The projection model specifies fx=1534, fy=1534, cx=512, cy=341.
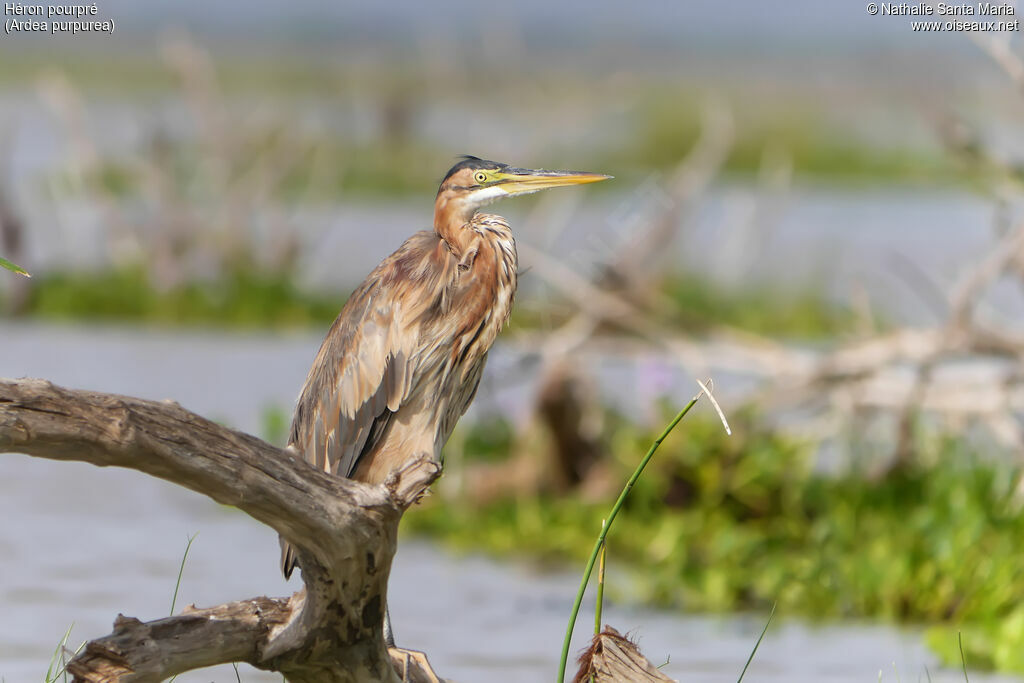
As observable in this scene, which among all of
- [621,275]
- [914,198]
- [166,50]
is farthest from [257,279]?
[914,198]

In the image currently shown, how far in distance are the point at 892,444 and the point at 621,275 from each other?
65.3 inches

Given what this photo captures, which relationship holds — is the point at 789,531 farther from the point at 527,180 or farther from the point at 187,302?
the point at 187,302

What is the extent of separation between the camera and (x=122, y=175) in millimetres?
22703

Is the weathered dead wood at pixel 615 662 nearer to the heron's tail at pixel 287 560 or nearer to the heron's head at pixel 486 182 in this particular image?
the heron's tail at pixel 287 560

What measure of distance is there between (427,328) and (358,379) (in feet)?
0.87

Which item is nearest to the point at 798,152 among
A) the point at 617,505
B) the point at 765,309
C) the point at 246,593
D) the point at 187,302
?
the point at 765,309

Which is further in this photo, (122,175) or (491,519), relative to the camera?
(122,175)

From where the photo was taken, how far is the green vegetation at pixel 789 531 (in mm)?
5953

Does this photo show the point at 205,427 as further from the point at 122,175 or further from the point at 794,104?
the point at 794,104

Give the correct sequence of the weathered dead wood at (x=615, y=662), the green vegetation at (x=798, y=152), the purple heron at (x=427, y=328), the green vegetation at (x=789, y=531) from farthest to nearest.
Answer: the green vegetation at (x=798, y=152) → the green vegetation at (x=789, y=531) → the purple heron at (x=427, y=328) → the weathered dead wood at (x=615, y=662)

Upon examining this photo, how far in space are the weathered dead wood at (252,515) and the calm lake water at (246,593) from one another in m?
1.12

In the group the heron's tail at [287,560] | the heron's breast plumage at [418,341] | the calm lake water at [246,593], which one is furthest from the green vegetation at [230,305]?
the heron's tail at [287,560]

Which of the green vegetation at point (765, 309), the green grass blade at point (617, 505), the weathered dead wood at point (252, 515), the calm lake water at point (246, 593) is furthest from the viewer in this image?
the green vegetation at point (765, 309)

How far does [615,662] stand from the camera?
3.57m
